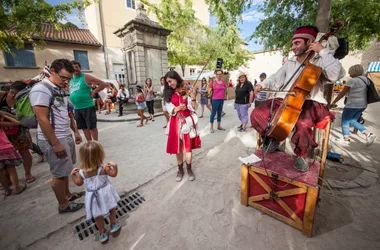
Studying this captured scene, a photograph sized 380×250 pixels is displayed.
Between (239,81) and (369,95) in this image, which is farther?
(239,81)

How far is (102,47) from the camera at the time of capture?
16312 mm

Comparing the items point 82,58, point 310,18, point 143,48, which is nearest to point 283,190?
point 310,18

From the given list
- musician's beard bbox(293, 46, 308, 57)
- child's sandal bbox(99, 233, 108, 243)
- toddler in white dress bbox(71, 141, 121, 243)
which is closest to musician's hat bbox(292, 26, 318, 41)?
musician's beard bbox(293, 46, 308, 57)

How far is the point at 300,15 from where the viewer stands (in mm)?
5422

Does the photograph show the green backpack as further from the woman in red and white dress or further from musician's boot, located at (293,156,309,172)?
musician's boot, located at (293,156,309,172)

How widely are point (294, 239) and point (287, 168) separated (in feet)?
2.40

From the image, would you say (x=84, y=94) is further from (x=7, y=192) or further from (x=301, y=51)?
(x=301, y=51)

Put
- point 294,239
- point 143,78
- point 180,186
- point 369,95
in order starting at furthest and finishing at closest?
point 143,78
point 369,95
point 180,186
point 294,239

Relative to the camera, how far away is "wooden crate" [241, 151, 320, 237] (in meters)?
1.73

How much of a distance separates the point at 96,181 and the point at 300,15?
711cm

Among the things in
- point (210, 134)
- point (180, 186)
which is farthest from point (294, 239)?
point (210, 134)

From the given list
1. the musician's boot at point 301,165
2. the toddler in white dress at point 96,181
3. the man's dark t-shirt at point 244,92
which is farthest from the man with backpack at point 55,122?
the man's dark t-shirt at point 244,92

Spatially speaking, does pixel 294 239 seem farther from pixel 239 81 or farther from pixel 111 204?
pixel 239 81

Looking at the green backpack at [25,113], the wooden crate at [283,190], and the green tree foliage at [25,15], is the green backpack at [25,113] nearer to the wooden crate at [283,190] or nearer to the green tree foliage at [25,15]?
the wooden crate at [283,190]
